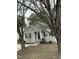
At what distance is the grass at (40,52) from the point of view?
3.70 ft

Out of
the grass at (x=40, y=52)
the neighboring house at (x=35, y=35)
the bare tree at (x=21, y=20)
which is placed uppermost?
the bare tree at (x=21, y=20)

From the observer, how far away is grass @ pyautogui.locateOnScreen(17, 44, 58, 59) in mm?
1128

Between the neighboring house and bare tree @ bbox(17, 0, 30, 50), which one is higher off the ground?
bare tree @ bbox(17, 0, 30, 50)

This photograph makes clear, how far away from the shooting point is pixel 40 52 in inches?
45.2

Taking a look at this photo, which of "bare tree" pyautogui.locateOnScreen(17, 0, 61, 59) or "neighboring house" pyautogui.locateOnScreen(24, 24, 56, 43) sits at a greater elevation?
"bare tree" pyautogui.locateOnScreen(17, 0, 61, 59)

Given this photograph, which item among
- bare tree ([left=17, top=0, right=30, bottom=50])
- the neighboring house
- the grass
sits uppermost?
bare tree ([left=17, top=0, right=30, bottom=50])

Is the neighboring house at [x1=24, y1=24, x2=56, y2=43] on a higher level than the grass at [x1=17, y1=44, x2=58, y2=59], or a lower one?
higher

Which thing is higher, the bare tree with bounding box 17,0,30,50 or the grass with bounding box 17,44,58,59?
the bare tree with bounding box 17,0,30,50

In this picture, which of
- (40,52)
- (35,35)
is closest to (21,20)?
(35,35)
